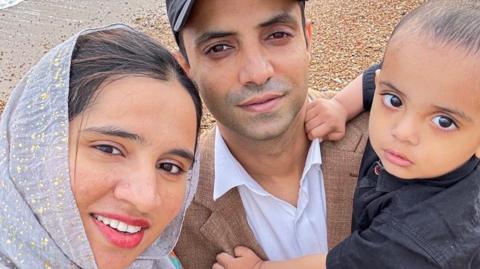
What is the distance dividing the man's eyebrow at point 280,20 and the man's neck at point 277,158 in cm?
44

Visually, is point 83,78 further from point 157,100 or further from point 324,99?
point 324,99

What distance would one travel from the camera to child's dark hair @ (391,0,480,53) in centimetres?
179

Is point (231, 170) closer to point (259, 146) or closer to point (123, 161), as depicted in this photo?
point (259, 146)

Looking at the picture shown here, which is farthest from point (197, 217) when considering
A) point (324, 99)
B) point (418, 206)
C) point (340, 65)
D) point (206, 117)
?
point (340, 65)

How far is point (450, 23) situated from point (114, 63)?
1.05m

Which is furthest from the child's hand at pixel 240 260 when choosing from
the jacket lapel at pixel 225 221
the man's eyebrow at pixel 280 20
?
the man's eyebrow at pixel 280 20

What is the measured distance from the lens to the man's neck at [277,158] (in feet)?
8.32

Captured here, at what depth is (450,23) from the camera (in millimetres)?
1829

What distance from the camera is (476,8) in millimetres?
1854

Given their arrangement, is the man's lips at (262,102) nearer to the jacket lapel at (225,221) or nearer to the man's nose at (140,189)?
the jacket lapel at (225,221)

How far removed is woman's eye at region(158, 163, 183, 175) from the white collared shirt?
0.62 meters

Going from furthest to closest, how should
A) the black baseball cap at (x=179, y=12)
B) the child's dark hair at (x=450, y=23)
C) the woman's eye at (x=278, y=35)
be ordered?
the woman's eye at (x=278, y=35) < the black baseball cap at (x=179, y=12) < the child's dark hair at (x=450, y=23)

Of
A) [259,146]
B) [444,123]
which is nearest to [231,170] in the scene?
[259,146]

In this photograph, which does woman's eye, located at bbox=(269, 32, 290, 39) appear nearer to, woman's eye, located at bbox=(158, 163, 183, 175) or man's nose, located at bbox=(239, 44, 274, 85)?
man's nose, located at bbox=(239, 44, 274, 85)
